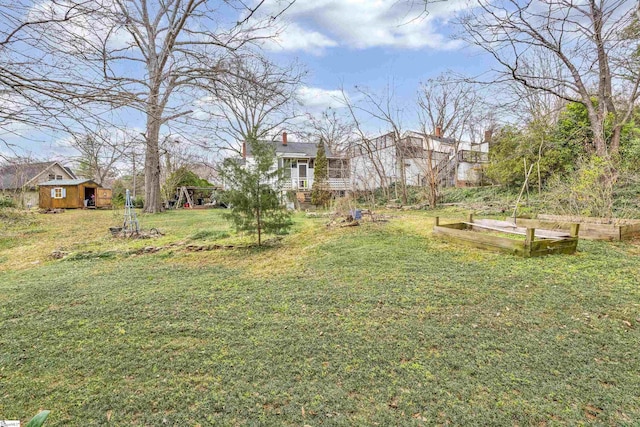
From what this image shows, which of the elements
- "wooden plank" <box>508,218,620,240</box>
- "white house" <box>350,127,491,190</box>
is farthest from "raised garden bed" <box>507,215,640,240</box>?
"white house" <box>350,127,491,190</box>

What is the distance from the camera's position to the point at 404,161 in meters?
18.7

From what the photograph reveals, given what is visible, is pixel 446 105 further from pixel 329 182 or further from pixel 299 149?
pixel 299 149

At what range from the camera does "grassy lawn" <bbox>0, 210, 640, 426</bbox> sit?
1742mm

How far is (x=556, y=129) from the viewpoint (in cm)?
1145

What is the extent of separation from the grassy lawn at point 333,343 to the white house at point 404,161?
38.8 ft

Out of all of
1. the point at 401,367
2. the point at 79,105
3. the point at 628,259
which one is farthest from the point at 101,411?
the point at 628,259

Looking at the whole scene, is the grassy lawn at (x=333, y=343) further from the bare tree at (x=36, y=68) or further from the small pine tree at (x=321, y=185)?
the small pine tree at (x=321, y=185)

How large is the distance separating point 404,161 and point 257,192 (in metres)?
14.7

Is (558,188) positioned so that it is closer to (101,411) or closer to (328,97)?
(101,411)

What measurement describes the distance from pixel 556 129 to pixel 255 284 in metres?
13.1

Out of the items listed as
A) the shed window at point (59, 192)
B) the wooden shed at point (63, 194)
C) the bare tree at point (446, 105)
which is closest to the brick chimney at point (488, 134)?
the bare tree at point (446, 105)

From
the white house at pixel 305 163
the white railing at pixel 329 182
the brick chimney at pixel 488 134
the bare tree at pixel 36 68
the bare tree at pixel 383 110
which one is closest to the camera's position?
the bare tree at pixel 36 68

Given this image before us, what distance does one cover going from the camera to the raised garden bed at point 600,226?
5.43 metres

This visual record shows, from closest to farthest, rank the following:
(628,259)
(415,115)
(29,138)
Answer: (29,138) → (628,259) → (415,115)
